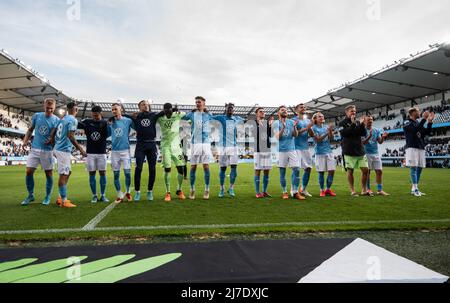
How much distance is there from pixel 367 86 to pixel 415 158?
92.6 ft

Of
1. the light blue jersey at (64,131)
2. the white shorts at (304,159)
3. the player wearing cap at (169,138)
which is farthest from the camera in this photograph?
the white shorts at (304,159)

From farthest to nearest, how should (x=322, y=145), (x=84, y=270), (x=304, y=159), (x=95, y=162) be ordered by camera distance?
(x=322, y=145) < (x=304, y=159) < (x=95, y=162) < (x=84, y=270)

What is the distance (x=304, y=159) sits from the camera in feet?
→ 23.8

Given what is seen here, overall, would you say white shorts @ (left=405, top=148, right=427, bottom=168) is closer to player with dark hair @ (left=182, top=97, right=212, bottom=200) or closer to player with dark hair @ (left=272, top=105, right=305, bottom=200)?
player with dark hair @ (left=272, top=105, right=305, bottom=200)

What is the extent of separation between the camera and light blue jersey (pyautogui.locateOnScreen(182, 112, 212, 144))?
680 centimetres

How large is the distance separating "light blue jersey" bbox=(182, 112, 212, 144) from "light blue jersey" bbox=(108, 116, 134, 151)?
1.32 metres

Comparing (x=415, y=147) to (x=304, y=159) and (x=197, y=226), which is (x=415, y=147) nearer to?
(x=304, y=159)

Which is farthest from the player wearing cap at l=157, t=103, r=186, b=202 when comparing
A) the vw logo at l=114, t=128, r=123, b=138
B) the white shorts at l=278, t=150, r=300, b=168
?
the white shorts at l=278, t=150, r=300, b=168

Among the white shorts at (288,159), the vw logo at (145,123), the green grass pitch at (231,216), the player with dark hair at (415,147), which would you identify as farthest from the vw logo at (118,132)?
the player with dark hair at (415,147)

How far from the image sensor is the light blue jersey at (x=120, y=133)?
6520 millimetres

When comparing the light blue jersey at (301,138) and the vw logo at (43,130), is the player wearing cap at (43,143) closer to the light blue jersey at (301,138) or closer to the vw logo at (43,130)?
the vw logo at (43,130)

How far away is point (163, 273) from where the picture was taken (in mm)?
2275

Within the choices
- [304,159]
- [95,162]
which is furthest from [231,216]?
[95,162]
